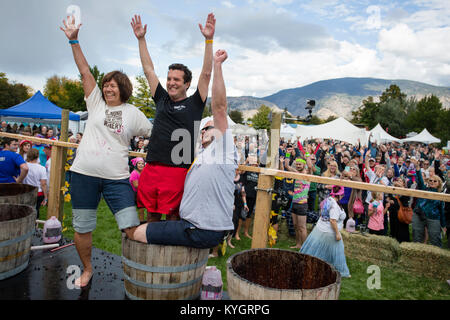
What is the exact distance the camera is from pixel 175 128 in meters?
2.55

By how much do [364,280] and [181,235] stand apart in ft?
14.6

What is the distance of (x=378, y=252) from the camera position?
20.4ft

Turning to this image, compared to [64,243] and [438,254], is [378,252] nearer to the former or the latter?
[438,254]

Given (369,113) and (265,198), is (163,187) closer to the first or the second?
(265,198)

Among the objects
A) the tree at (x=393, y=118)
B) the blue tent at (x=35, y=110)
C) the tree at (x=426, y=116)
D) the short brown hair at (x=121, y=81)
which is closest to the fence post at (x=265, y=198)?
the short brown hair at (x=121, y=81)

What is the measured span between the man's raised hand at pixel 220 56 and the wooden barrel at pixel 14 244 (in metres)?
2.46

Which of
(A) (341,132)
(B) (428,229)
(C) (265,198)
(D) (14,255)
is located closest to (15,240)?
(D) (14,255)

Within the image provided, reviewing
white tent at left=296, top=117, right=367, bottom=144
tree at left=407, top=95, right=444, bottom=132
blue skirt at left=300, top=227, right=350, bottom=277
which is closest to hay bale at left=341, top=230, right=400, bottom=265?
blue skirt at left=300, top=227, right=350, bottom=277

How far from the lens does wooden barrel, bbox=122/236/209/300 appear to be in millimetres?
2326

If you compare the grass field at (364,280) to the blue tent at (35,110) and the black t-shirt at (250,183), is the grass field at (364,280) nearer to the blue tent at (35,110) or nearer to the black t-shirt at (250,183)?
the black t-shirt at (250,183)

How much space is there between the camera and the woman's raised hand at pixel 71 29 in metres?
2.78

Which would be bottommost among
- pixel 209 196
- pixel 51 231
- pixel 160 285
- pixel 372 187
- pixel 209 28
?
pixel 51 231

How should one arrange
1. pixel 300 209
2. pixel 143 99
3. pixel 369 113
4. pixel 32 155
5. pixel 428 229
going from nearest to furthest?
1. pixel 32 155
2. pixel 300 209
3. pixel 428 229
4. pixel 143 99
5. pixel 369 113

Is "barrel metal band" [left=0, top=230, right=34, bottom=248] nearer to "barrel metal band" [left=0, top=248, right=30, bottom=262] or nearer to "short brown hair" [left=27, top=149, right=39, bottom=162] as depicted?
"barrel metal band" [left=0, top=248, right=30, bottom=262]
